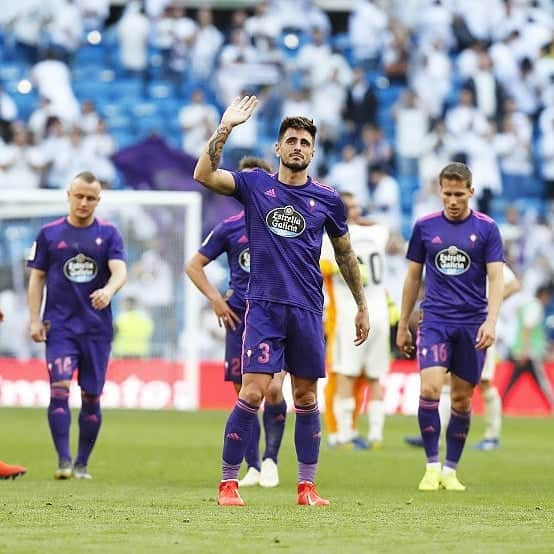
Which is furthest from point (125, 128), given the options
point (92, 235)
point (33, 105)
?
point (92, 235)

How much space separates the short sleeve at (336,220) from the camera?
9.85 m

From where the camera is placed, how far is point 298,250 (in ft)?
31.9

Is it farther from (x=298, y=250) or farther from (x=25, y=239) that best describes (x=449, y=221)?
(x=25, y=239)

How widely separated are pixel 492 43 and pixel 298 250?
23.0 m

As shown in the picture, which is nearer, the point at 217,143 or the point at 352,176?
the point at 217,143

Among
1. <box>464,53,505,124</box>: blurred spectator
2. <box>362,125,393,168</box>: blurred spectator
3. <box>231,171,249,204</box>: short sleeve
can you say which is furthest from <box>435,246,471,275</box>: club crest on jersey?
<box>464,53,505,124</box>: blurred spectator

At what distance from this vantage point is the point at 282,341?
9773mm

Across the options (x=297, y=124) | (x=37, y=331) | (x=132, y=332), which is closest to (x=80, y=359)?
(x=37, y=331)

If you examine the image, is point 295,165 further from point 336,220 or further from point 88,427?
point 88,427

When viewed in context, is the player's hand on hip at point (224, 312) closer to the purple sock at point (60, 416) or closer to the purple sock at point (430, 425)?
the purple sock at point (430, 425)

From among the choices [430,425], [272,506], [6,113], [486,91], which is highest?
[486,91]

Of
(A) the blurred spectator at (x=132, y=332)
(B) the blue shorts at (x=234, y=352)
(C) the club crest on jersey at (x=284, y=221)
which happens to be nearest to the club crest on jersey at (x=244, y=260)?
(B) the blue shorts at (x=234, y=352)

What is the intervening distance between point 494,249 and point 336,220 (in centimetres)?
215

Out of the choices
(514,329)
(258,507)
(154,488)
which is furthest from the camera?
(514,329)
